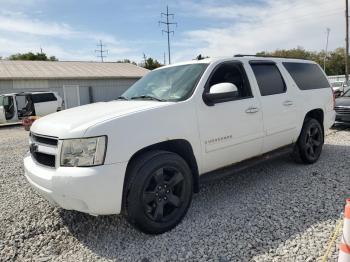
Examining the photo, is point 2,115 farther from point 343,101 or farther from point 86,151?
point 86,151

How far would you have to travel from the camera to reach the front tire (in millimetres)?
3115

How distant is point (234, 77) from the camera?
4.46 meters

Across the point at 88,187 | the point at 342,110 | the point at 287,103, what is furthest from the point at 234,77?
the point at 342,110

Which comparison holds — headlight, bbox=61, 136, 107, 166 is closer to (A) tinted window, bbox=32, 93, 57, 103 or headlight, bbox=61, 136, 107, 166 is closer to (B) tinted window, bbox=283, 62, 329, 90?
(B) tinted window, bbox=283, 62, 329, 90

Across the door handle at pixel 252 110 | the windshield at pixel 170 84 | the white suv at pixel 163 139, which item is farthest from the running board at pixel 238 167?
the windshield at pixel 170 84

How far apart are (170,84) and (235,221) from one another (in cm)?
188

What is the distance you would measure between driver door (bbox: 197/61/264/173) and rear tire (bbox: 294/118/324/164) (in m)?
1.31

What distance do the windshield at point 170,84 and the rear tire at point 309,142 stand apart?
2471 millimetres

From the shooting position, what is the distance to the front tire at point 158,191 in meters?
3.12

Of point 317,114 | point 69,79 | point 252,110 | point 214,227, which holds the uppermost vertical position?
point 69,79

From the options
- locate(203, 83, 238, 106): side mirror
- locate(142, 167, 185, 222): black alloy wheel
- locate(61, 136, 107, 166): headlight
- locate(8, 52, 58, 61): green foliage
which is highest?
locate(8, 52, 58, 61): green foliage

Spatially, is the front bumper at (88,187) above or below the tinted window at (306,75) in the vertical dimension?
below

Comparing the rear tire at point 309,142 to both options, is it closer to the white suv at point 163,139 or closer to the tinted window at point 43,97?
the white suv at point 163,139

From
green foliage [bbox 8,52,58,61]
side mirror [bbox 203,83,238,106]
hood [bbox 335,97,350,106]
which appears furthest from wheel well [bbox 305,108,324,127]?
green foliage [bbox 8,52,58,61]
